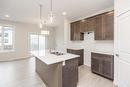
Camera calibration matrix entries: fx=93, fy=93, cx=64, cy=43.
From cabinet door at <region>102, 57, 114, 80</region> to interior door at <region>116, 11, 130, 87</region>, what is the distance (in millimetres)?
446

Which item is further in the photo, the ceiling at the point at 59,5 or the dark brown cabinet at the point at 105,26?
the dark brown cabinet at the point at 105,26

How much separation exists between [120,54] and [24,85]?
9.89ft

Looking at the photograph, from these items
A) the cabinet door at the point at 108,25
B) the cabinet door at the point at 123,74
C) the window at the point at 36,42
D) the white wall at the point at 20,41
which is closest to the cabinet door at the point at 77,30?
the cabinet door at the point at 108,25

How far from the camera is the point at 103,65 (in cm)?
349

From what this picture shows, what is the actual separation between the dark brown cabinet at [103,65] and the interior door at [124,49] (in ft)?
1.53

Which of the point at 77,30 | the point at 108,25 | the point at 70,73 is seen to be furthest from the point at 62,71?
the point at 77,30

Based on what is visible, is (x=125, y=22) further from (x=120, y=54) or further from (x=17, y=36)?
(x=17, y=36)

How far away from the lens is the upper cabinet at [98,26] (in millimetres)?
3588

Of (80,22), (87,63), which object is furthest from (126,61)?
(80,22)

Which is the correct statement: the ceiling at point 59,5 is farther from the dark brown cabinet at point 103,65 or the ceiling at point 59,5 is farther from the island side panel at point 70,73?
the island side panel at point 70,73

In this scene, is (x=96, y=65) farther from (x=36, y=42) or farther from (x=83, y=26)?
(x=36, y=42)

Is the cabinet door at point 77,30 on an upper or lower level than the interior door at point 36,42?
upper

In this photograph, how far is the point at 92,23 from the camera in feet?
14.6

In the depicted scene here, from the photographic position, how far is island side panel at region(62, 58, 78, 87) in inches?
92.4
